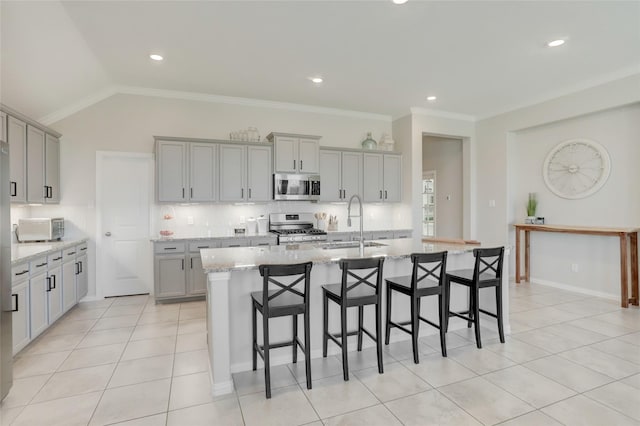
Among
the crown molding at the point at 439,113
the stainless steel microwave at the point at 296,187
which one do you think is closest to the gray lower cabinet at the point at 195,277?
the stainless steel microwave at the point at 296,187

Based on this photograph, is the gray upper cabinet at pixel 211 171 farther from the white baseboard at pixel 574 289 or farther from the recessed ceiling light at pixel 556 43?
the white baseboard at pixel 574 289

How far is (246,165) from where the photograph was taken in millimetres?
5250

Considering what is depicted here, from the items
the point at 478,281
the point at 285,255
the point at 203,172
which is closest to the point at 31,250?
the point at 203,172

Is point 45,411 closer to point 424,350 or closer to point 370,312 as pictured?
point 370,312

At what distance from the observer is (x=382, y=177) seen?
6.25 m

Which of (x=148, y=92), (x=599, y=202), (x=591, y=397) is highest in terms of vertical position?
(x=148, y=92)

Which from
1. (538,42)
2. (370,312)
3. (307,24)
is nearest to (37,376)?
(370,312)

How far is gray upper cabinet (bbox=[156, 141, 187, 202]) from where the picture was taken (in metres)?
4.78

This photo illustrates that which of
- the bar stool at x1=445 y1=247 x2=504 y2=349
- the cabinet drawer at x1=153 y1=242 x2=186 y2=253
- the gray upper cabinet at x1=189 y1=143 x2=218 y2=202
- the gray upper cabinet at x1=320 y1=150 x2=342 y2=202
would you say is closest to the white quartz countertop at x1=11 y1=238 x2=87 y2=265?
the cabinet drawer at x1=153 y1=242 x2=186 y2=253

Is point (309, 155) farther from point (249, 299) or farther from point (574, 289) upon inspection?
point (574, 289)

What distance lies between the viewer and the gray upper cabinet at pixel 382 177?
6152mm

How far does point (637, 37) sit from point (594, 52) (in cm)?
39

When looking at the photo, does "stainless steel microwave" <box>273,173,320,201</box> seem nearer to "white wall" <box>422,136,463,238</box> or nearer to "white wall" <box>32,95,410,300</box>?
"white wall" <box>32,95,410,300</box>

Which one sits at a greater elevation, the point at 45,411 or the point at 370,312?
the point at 370,312
